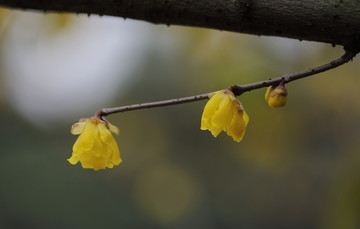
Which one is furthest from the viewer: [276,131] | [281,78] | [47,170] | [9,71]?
[47,170]

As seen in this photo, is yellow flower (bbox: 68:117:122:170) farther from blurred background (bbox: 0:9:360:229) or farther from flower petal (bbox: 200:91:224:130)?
blurred background (bbox: 0:9:360:229)

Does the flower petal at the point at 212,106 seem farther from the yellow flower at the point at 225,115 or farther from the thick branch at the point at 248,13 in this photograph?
the thick branch at the point at 248,13

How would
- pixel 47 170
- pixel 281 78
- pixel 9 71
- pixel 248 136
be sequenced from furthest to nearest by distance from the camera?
pixel 47 170, pixel 9 71, pixel 248 136, pixel 281 78

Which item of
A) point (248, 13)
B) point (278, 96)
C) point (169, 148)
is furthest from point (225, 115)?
point (169, 148)

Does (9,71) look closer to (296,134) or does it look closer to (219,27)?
(296,134)

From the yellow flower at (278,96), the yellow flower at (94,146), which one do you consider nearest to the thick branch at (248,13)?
the yellow flower at (278,96)

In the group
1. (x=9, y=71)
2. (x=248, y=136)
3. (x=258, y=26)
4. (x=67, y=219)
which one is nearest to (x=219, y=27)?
(x=258, y=26)
